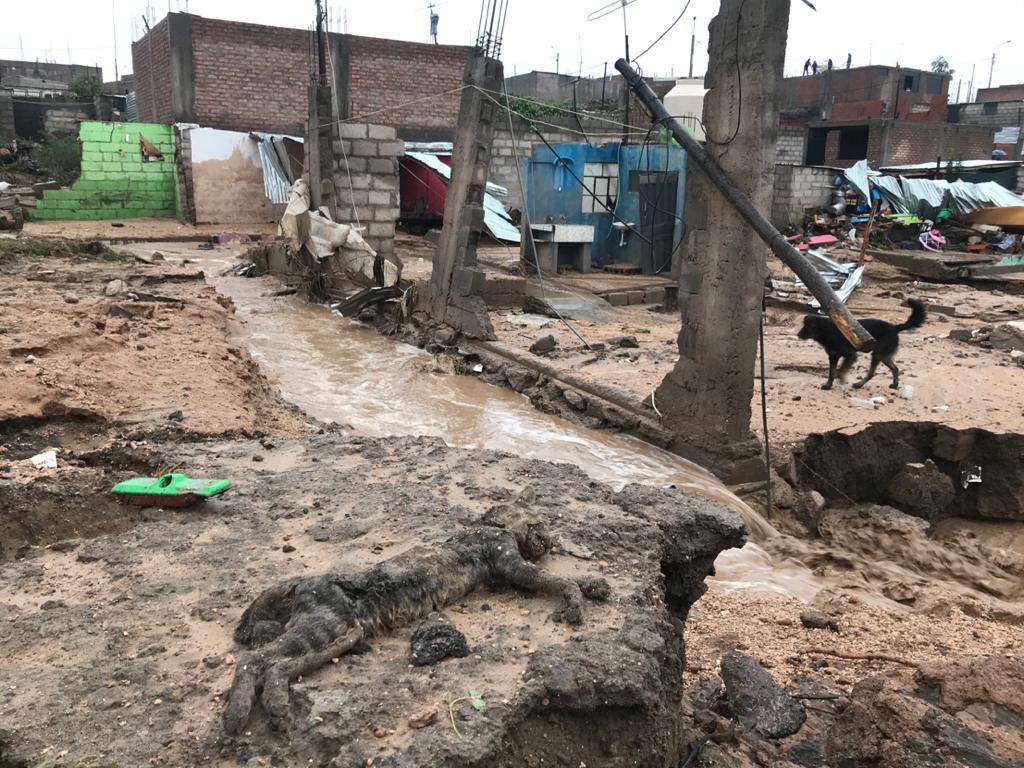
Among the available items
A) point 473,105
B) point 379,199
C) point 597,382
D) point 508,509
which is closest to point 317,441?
point 508,509

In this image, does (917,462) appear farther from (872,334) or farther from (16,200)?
(16,200)

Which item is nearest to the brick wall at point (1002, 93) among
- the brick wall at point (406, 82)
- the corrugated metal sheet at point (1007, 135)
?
the corrugated metal sheet at point (1007, 135)

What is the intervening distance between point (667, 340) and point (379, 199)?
5196 millimetres

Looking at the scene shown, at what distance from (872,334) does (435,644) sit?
6183 millimetres

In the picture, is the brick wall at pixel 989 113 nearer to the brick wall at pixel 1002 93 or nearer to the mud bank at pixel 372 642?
the brick wall at pixel 1002 93

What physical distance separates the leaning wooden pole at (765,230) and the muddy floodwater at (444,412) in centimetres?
146

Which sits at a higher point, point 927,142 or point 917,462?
point 927,142

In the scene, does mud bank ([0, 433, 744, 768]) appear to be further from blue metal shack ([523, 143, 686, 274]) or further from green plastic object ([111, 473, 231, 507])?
blue metal shack ([523, 143, 686, 274])

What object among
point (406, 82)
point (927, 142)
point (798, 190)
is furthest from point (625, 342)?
point (927, 142)

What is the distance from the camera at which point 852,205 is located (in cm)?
2012

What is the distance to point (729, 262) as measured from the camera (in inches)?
227

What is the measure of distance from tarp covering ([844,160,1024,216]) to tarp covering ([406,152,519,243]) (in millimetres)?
8715

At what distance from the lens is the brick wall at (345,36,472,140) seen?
21.4 m

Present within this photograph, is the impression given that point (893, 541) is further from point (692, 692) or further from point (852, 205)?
point (852, 205)
